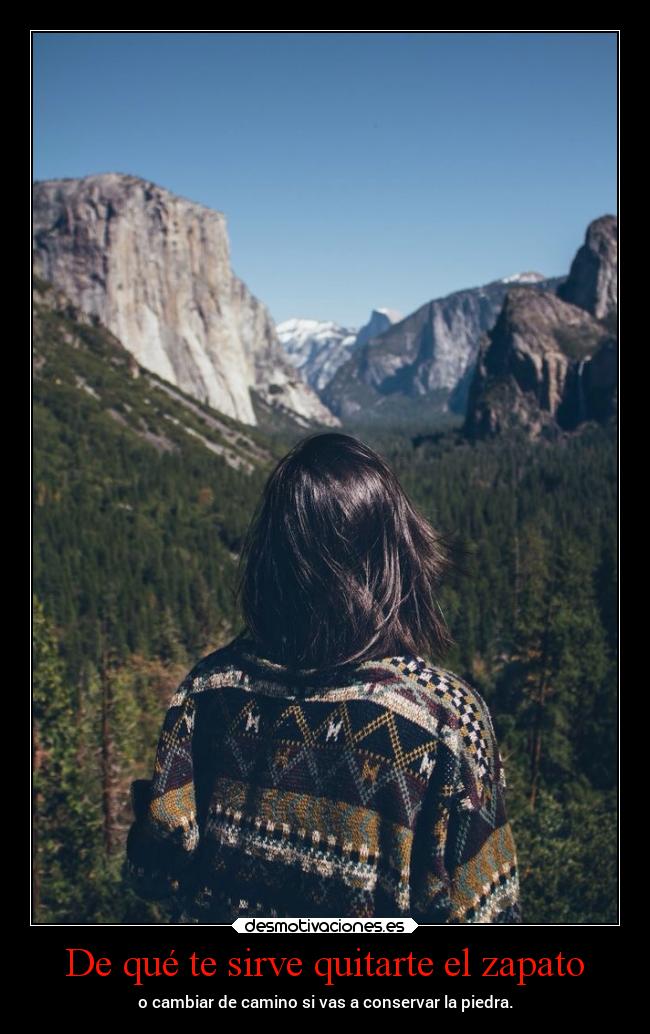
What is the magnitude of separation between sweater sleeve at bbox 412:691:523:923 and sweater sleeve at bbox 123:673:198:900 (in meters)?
1.33

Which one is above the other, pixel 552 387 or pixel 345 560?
Answer: pixel 552 387

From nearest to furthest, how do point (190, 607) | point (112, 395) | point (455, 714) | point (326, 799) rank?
point (455, 714)
point (326, 799)
point (190, 607)
point (112, 395)

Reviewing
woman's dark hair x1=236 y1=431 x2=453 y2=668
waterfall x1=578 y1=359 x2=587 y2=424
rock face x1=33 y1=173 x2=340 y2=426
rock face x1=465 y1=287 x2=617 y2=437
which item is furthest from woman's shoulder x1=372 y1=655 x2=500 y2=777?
waterfall x1=578 y1=359 x2=587 y2=424

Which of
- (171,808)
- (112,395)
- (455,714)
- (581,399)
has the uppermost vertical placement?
(581,399)

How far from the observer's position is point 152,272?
561ft

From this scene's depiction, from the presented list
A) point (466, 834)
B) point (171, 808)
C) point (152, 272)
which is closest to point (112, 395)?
point (152, 272)

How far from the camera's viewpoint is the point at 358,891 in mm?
4332

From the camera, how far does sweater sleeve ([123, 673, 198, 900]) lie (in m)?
4.68

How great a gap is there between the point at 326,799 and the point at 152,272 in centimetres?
17779

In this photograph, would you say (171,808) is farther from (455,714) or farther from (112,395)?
(112,395)

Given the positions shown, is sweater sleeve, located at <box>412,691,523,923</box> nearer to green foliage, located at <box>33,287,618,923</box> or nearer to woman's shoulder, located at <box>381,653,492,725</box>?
woman's shoulder, located at <box>381,653,492,725</box>
